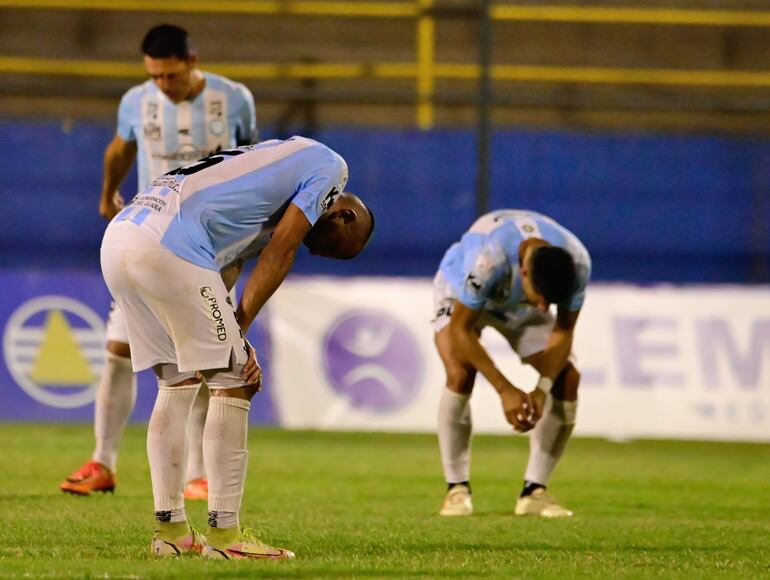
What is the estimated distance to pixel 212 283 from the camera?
17.7ft

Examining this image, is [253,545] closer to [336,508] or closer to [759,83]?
[336,508]

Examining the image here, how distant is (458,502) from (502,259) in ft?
4.26

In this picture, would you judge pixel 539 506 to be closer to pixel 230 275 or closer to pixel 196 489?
pixel 196 489

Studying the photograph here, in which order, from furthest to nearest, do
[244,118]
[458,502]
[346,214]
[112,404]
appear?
1. [244,118]
2. [112,404]
3. [458,502]
4. [346,214]

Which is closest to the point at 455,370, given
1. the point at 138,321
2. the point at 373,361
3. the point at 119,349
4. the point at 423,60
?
the point at 119,349

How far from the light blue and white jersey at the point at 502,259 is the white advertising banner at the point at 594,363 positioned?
15.9 feet

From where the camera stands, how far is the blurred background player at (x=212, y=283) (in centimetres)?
538

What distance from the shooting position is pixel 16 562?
5.23m

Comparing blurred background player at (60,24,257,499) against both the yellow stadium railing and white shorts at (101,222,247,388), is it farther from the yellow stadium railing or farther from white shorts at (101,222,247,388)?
the yellow stadium railing

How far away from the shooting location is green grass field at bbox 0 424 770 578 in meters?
5.41

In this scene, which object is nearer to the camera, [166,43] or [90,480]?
[166,43]

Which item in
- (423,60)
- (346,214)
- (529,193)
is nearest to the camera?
(346,214)

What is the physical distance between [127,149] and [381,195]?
8360 mm

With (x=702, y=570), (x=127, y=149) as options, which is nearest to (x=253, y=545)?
(x=702, y=570)
